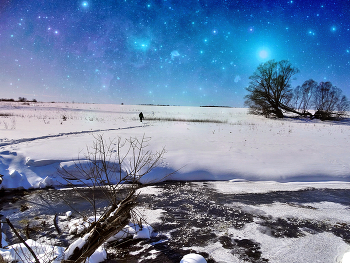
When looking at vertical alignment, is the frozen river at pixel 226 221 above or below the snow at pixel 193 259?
below

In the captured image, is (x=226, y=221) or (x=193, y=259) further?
(x=226, y=221)

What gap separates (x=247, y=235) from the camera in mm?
4422

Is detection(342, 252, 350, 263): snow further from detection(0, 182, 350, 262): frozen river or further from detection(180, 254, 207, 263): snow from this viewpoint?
detection(180, 254, 207, 263): snow

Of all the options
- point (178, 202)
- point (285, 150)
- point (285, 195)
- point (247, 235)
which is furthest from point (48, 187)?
point (285, 150)

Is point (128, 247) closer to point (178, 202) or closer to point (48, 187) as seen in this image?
point (178, 202)

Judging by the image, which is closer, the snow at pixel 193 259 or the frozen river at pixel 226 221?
A: the snow at pixel 193 259

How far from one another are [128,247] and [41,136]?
422 inches

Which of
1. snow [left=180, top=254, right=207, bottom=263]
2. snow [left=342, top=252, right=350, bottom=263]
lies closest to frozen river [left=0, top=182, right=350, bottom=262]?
snow [left=342, top=252, right=350, bottom=263]

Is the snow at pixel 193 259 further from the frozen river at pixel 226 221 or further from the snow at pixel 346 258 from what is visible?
the snow at pixel 346 258

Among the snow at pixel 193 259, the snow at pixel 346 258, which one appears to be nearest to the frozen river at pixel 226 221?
the snow at pixel 346 258

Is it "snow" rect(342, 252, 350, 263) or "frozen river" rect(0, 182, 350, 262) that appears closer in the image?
"snow" rect(342, 252, 350, 263)

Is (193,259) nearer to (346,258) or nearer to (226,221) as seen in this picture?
(226,221)

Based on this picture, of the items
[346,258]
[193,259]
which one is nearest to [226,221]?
[193,259]

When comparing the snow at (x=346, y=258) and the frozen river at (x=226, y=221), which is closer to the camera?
the snow at (x=346, y=258)
